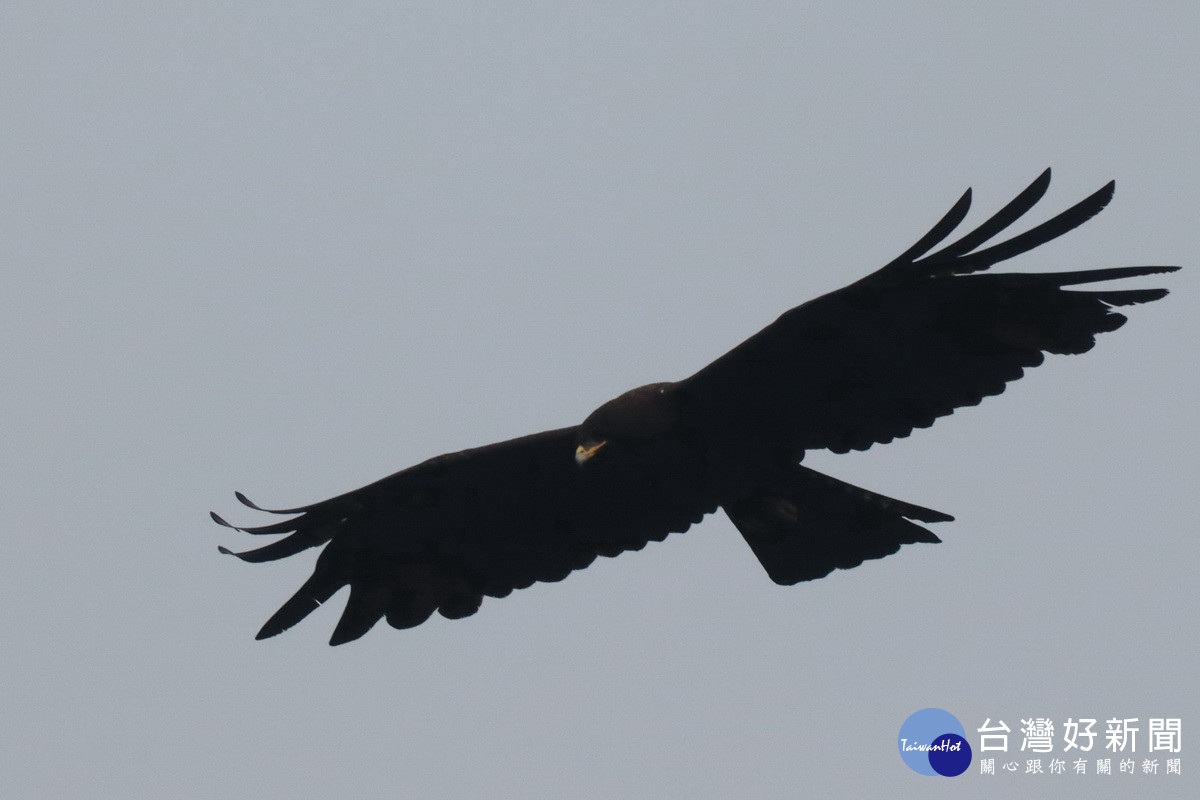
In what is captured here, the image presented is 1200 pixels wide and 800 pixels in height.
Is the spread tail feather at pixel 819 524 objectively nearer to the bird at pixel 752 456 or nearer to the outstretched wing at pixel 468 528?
the bird at pixel 752 456

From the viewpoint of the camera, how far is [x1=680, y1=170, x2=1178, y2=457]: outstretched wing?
634cm

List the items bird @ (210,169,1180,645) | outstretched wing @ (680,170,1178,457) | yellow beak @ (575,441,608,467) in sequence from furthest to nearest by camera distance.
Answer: yellow beak @ (575,441,608,467) → bird @ (210,169,1180,645) → outstretched wing @ (680,170,1178,457)

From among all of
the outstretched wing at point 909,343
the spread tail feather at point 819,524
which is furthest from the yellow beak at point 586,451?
the spread tail feather at point 819,524

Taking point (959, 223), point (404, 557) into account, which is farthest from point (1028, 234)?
point (404, 557)

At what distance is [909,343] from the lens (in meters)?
6.76

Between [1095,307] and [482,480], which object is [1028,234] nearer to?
[1095,307]

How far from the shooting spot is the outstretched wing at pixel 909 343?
6.34 m

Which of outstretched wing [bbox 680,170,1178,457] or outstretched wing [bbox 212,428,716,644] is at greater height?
outstretched wing [bbox 680,170,1178,457]

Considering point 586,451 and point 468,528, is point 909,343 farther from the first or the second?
point 468,528

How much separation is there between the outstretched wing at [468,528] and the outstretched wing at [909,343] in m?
0.81

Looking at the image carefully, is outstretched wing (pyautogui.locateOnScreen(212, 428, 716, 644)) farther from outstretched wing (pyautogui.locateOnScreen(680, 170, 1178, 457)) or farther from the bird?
outstretched wing (pyautogui.locateOnScreen(680, 170, 1178, 457))

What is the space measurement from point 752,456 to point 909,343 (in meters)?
1.04

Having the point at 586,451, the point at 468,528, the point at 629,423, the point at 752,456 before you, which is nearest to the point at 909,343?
the point at 752,456

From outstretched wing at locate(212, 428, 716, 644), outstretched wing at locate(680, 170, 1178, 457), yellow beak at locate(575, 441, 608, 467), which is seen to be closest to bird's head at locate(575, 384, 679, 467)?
yellow beak at locate(575, 441, 608, 467)
